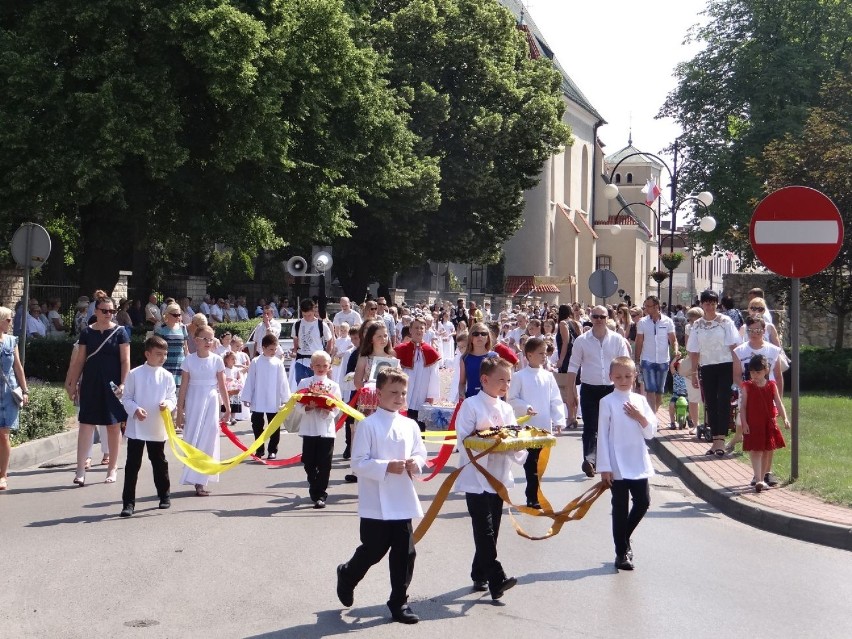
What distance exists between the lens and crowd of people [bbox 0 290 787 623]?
21.9ft

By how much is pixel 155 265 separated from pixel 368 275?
848cm

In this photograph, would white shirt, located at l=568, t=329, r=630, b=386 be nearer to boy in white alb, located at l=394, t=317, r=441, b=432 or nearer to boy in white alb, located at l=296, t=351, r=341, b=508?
boy in white alb, located at l=394, t=317, r=441, b=432

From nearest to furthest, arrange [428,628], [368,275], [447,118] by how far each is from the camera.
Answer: [428,628]
[447,118]
[368,275]

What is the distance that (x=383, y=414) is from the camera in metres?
6.72

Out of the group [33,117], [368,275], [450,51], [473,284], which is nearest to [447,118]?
[450,51]

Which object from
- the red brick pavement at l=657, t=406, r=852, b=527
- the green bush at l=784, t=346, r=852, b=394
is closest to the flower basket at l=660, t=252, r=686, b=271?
the green bush at l=784, t=346, r=852, b=394

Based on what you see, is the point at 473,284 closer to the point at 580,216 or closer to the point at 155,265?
the point at 580,216

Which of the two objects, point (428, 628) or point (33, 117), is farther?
point (33, 117)

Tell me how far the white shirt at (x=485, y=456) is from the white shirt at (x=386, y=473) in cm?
67

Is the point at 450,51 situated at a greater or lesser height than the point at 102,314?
greater

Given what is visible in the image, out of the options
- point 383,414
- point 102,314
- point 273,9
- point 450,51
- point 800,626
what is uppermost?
point 450,51

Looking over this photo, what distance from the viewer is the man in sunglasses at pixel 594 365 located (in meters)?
13.2

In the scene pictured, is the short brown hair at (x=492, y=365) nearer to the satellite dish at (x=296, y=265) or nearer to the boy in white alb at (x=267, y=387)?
the boy in white alb at (x=267, y=387)

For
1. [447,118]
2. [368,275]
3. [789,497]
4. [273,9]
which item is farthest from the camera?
[368,275]
